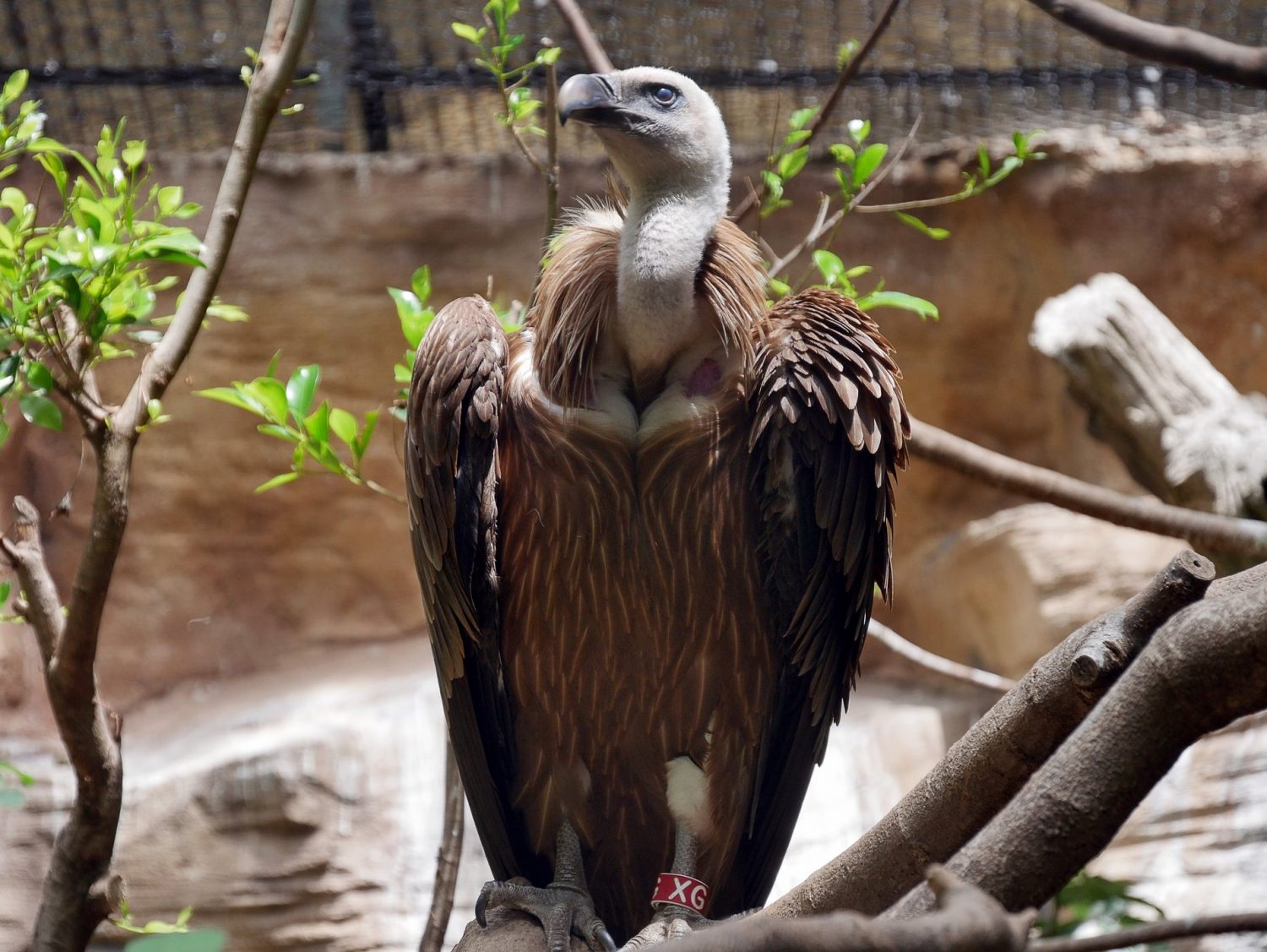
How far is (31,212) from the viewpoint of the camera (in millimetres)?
2629

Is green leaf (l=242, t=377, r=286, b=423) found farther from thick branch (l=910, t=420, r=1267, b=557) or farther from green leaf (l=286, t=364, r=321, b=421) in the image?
thick branch (l=910, t=420, r=1267, b=557)

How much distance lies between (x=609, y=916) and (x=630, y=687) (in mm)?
577

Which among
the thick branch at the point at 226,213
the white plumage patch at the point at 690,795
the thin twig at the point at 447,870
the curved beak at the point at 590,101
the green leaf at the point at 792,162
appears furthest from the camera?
the green leaf at the point at 792,162

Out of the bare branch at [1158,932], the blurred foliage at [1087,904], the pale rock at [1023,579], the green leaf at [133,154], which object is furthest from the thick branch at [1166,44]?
the pale rock at [1023,579]

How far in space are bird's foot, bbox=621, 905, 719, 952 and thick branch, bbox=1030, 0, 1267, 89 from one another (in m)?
1.68

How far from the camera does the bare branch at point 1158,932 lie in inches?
44.7

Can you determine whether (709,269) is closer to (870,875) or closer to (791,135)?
(791,135)

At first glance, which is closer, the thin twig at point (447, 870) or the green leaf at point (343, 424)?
the green leaf at point (343, 424)

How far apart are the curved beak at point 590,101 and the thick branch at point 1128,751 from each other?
5.09ft

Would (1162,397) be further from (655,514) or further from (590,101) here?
(590,101)

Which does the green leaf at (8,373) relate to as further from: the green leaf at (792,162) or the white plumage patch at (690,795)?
the green leaf at (792,162)

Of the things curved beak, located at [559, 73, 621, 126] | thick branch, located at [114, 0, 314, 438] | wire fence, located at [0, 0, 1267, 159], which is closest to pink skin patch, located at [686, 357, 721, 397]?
curved beak, located at [559, 73, 621, 126]

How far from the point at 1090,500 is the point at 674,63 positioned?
121 inches

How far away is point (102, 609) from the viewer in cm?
227
